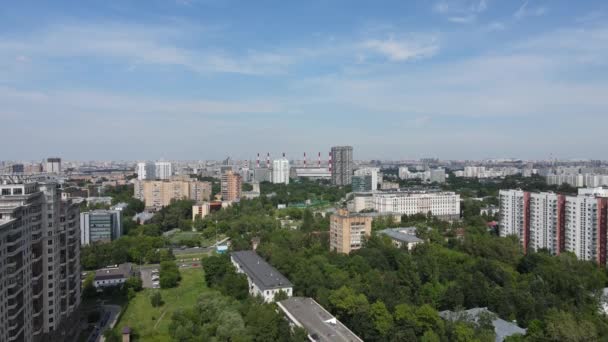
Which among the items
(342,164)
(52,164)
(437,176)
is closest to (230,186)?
(52,164)

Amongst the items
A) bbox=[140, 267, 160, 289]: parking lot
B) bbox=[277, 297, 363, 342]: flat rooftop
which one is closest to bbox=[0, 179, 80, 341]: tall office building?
bbox=[140, 267, 160, 289]: parking lot

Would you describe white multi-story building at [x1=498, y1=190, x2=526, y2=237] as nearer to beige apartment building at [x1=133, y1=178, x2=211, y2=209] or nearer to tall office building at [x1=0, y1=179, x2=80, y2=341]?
tall office building at [x1=0, y1=179, x2=80, y2=341]

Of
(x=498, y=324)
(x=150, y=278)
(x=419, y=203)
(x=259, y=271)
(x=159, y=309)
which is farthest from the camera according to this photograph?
(x=419, y=203)

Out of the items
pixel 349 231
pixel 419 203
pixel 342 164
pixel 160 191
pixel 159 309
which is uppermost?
pixel 342 164

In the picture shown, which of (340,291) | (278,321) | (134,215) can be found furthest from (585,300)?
(134,215)

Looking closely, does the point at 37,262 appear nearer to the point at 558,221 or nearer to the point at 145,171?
the point at 558,221

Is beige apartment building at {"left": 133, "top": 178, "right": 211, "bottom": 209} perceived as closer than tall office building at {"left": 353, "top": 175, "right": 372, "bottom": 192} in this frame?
Yes

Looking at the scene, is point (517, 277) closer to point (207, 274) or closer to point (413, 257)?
point (413, 257)
